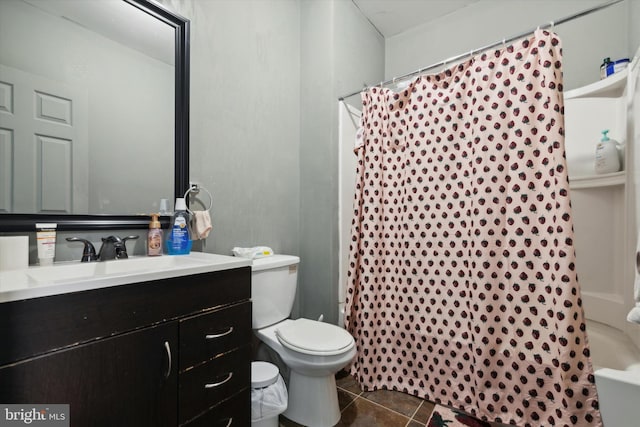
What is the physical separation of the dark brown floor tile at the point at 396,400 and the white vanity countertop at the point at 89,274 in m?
1.20

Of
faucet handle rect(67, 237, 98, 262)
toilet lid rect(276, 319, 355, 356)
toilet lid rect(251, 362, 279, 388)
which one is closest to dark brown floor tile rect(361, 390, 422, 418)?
toilet lid rect(276, 319, 355, 356)

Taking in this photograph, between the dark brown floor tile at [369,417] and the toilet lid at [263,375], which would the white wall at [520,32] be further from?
the toilet lid at [263,375]

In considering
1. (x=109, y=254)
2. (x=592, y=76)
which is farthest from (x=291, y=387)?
(x=592, y=76)

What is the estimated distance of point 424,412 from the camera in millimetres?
1569

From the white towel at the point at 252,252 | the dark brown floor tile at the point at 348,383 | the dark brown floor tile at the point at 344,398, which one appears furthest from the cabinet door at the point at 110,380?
the dark brown floor tile at the point at 348,383

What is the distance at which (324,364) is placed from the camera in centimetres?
134

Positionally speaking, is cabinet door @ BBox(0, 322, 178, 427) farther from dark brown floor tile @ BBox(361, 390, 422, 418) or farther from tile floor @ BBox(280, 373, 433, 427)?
dark brown floor tile @ BBox(361, 390, 422, 418)

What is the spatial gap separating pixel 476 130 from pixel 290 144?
3.84ft

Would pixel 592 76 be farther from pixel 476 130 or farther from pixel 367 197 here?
pixel 367 197

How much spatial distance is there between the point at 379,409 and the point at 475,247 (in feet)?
3.39

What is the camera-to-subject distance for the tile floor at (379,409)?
1.49m

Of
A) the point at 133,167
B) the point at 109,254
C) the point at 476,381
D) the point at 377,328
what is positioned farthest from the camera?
the point at 377,328

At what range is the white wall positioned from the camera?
5.89 ft

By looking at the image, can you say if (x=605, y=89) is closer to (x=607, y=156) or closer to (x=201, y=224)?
(x=607, y=156)
